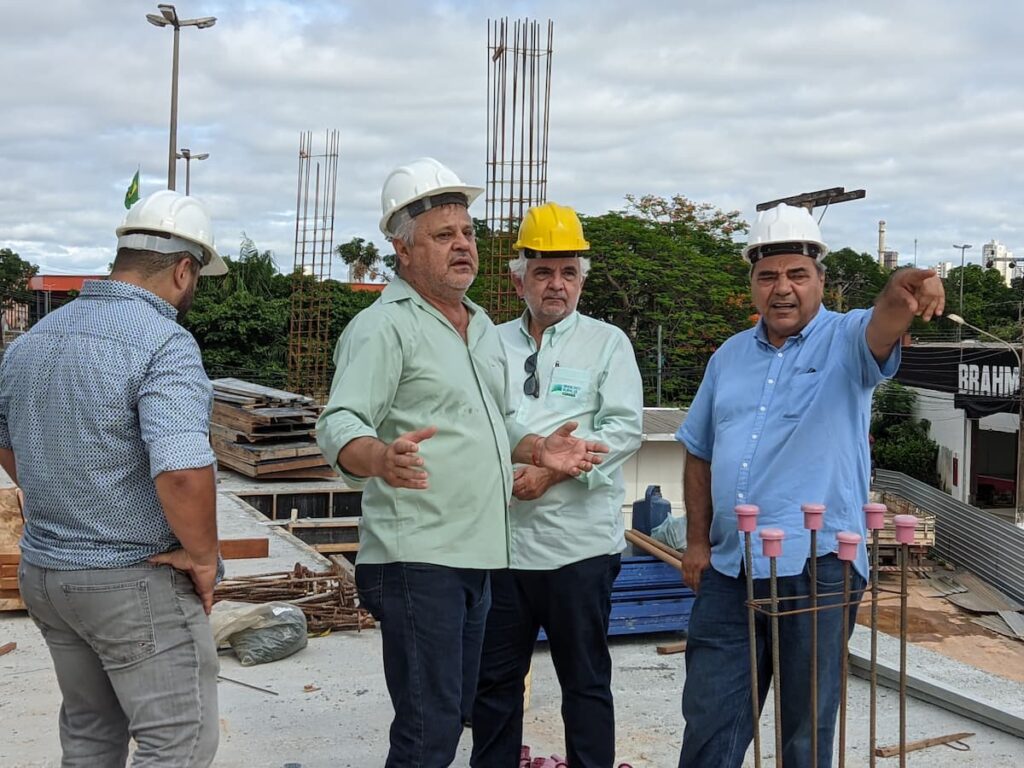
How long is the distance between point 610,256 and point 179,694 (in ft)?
95.0

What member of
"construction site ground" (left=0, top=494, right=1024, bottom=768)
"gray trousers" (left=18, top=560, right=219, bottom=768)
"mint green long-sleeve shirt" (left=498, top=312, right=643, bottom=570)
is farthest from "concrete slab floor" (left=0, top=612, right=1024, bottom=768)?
"gray trousers" (left=18, top=560, right=219, bottom=768)

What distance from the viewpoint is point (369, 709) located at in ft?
15.7

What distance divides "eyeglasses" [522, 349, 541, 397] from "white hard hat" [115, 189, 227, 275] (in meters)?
1.40

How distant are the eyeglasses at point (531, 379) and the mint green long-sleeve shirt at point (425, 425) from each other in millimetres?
795

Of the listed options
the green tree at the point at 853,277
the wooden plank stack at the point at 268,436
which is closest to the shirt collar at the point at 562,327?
the wooden plank stack at the point at 268,436

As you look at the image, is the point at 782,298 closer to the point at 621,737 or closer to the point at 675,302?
the point at 621,737

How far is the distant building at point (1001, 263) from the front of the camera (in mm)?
50178

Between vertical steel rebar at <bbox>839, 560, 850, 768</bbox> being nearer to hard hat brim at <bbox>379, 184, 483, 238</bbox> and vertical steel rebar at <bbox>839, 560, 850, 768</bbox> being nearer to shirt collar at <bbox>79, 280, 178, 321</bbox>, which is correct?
hard hat brim at <bbox>379, 184, 483, 238</bbox>

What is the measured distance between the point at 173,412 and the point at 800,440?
177 centimetres

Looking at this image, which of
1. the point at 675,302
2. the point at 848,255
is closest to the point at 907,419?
the point at 675,302

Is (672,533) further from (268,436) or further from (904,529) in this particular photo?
(268,436)

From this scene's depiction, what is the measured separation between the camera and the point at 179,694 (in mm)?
2549

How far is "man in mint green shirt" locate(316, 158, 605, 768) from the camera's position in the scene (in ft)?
9.09

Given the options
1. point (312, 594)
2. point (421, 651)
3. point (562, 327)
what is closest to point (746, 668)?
point (421, 651)
